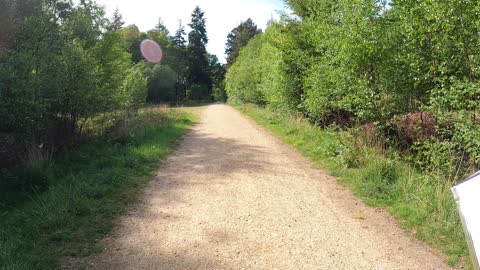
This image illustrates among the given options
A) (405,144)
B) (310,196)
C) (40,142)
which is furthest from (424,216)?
(40,142)

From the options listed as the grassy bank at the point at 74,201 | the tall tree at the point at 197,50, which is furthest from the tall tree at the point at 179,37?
the grassy bank at the point at 74,201

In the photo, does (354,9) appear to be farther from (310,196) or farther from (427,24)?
(310,196)

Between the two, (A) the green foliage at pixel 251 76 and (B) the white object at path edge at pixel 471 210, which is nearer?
(B) the white object at path edge at pixel 471 210

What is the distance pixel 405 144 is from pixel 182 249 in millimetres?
7441

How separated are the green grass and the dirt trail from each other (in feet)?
0.99

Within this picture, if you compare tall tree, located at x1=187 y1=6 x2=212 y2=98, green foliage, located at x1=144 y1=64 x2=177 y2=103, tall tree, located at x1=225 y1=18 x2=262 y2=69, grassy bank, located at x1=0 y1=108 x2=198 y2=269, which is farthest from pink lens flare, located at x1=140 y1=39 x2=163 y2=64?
grassy bank, located at x1=0 y1=108 x2=198 y2=269

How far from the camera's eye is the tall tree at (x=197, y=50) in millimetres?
66125

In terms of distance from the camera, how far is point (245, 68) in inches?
1346

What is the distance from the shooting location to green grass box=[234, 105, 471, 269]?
16.7 feet

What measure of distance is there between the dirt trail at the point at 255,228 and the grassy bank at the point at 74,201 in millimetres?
399

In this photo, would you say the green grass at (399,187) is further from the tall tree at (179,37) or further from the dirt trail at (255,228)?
the tall tree at (179,37)

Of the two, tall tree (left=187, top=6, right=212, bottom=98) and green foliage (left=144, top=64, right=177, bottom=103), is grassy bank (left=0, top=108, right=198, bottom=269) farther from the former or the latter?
tall tree (left=187, top=6, right=212, bottom=98)

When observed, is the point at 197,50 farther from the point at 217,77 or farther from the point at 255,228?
the point at 255,228

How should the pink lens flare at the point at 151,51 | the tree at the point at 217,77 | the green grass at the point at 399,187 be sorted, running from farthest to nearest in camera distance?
1. the tree at the point at 217,77
2. the pink lens flare at the point at 151,51
3. the green grass at the point at 399,187
